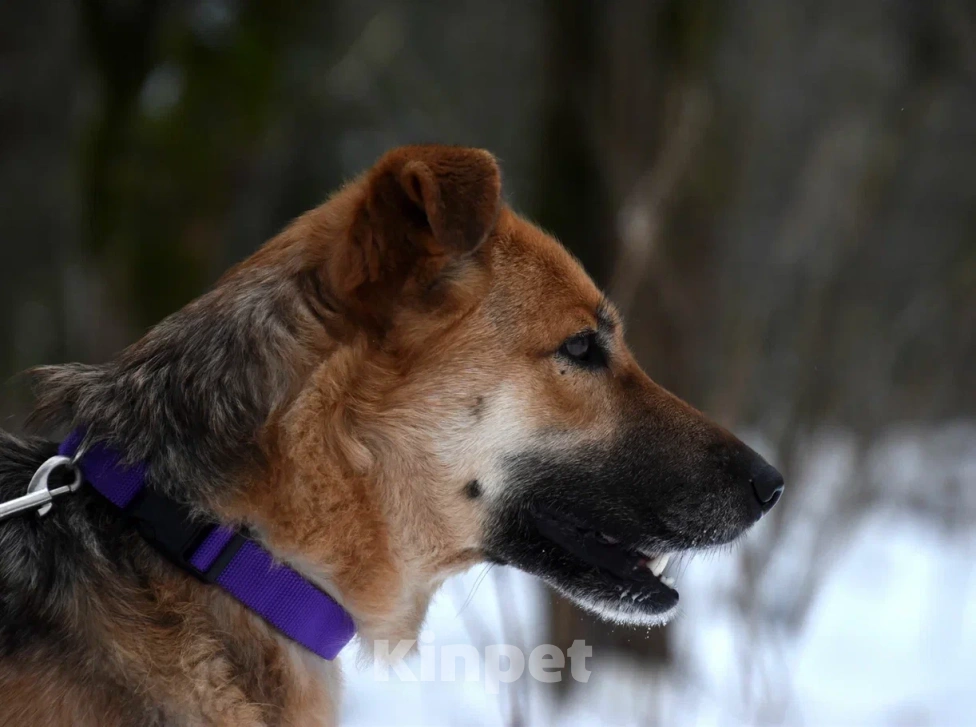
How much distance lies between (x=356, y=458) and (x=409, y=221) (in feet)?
2.10

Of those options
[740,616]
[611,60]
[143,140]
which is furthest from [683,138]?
[143,140]

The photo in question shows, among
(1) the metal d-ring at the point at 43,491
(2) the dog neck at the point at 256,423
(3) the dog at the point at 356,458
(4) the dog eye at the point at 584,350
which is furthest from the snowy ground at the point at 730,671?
(1) the metal d-ring at the point at 43,491

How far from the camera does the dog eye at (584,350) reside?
292 cm

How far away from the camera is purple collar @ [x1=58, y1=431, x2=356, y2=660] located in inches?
94.4

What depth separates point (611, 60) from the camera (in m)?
6.24

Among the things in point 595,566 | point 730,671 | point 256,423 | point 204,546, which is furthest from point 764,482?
point 730,671

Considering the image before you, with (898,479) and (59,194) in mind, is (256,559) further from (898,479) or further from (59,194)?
(59,194)

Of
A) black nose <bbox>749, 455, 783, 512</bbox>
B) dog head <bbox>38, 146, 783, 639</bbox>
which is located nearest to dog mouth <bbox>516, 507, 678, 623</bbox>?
dog head <bbox>38, 146, 783, 639</bbox>

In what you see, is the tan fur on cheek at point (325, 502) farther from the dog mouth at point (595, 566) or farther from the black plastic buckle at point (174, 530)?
the dog mouth at point (595, 566)

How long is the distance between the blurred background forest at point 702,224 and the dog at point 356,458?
0.66 meters

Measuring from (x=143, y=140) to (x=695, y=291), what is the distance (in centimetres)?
472

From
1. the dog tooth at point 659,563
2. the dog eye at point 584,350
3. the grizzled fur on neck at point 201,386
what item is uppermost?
the grizzled fur on neck at point 201,386

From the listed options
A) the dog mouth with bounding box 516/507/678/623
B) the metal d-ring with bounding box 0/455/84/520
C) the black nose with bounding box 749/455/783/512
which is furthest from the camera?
the black nose with bounding box 749/455/783/512

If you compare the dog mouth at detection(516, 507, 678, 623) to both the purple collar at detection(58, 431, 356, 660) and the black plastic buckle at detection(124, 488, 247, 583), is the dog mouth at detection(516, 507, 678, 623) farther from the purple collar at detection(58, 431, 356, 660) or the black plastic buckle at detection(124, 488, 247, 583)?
the black plastic buckle at detection(124, 488, 247, 583)
